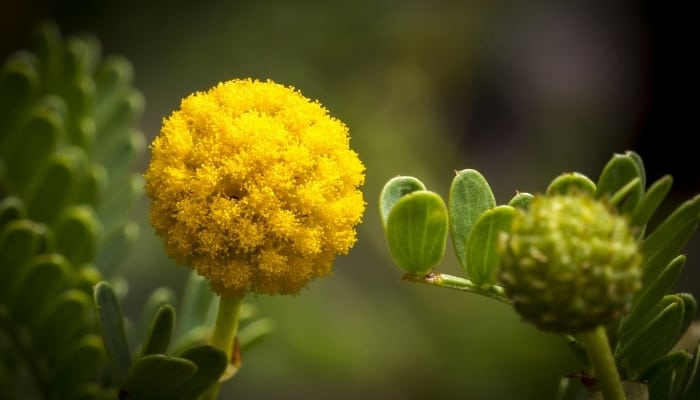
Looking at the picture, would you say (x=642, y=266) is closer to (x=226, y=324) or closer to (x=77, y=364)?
(x=226, y=324)

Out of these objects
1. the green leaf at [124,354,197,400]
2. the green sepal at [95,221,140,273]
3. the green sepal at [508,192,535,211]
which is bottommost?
the green leaf at [124,354,197,400]

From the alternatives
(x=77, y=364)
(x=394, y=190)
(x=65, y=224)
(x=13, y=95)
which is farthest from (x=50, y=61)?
(x=394, y=190)

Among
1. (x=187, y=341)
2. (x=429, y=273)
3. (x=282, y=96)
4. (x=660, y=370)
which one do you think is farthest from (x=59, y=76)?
(x=660, y=370)

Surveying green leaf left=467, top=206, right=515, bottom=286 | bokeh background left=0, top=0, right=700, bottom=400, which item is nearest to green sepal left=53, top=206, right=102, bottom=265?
green leaf left=467, top=206, right=515, bottom=286

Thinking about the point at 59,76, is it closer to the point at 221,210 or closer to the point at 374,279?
the point at 221,210

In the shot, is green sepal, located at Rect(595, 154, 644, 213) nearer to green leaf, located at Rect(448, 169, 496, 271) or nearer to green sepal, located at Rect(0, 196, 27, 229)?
green leaf, located at Rect(448, 169, 496, 271)

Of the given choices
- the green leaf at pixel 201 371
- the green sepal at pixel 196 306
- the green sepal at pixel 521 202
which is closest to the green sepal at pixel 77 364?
the green sepal at pixel 196 306

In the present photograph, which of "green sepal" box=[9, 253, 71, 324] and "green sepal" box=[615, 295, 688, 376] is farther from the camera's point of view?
"green sepal" box=[9, 253, 71, 324]

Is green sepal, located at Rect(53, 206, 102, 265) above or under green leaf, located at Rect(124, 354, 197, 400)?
above

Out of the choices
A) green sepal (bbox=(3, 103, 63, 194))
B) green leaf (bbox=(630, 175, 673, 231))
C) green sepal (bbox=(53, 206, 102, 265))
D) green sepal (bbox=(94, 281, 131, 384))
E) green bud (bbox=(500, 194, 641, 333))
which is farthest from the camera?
green sepal (bbox=(3, 103, 63, 194))
